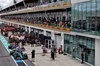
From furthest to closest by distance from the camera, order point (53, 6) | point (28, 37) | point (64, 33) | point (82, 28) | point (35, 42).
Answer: point (28, 37)
point (35, 42)
point (53, 6)
point (64, 33)
point (82, 28)

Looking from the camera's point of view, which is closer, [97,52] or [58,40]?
[97,52]

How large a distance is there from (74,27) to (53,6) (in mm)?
7849

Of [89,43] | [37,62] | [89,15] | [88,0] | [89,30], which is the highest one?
[88,0]

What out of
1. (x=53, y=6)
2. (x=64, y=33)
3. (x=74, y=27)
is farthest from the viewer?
(x=53, y=6)

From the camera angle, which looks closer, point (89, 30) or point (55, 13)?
point (89, 30)

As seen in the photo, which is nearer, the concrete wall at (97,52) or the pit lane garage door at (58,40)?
the concrete wall at (97,52)

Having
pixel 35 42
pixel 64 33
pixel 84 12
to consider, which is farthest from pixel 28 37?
pixel 84 12

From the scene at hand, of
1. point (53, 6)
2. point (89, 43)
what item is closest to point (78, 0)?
point (89, 43)

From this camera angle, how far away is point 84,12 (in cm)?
1627

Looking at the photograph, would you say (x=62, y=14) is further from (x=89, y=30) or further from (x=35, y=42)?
(x=89, y=30)

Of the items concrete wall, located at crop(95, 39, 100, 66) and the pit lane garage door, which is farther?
the pit lane garage door

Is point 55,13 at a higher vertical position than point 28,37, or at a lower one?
higher

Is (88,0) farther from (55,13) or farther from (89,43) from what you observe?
(55,13)

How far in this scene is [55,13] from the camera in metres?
32.1
